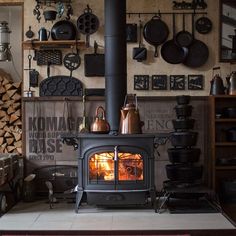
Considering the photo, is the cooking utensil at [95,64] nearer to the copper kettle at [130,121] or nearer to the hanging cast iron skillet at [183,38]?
the hanging cast iron skillet at [183,38]

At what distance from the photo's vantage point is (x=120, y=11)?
15.9 feet

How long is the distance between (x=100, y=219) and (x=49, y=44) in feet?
6.76

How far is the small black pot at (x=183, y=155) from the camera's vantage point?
16.4 feet

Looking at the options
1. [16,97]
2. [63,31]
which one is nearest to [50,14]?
[63,31]

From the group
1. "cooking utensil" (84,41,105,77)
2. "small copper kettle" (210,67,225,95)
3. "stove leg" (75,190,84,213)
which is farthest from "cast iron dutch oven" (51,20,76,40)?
"stove leg" (75,190,84,213)

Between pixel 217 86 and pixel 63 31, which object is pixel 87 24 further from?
pixel 217 86

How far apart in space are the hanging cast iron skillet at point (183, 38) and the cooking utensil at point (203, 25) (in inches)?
4.7

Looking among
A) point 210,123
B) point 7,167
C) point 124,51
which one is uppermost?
point 124,51

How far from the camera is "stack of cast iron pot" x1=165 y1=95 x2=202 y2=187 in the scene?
4954 mm

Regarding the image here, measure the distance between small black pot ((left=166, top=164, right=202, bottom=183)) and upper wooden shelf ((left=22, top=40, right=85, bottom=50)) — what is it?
1670 millimetres

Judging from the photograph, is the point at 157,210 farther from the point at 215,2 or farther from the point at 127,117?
the point at 215,2

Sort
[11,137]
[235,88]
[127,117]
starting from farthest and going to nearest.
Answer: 1. [11,137]
2. [235,88]
3. [127,117]

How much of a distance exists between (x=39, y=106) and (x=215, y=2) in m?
2.24

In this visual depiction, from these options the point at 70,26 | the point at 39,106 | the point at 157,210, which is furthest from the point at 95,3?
the point at 157,210
